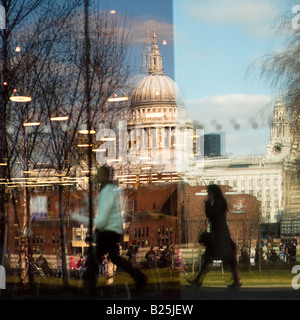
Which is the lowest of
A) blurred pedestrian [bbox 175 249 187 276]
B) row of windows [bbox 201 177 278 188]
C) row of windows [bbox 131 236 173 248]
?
blurred pedestrian [bbox 175 249 187 276]

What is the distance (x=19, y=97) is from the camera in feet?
21.7

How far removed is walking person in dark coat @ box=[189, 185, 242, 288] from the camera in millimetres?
6160

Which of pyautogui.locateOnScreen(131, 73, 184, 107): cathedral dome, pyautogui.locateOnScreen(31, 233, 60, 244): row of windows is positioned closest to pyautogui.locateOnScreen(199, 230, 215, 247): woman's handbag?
pyautogui.locateOnScreen(131, 73, 184, 107): cathedral dome

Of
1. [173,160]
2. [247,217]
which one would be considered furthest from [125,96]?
[247,217]

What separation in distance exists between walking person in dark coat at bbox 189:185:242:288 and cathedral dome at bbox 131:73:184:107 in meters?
0.90

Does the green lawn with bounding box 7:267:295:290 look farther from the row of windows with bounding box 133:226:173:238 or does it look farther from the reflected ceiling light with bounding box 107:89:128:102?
the reflected ceiling light with bounding box 107:89:128:102

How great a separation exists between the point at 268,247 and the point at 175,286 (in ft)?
2.96

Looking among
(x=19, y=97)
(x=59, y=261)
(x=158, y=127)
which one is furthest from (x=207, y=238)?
(x=19, y=97)

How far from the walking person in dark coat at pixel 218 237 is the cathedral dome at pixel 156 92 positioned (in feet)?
2.95

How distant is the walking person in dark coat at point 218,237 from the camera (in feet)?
20.2

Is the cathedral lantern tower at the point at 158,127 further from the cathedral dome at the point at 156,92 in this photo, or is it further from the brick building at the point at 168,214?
the brick building at the point at 168,214

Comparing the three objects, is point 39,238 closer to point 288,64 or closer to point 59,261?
A: point 59,261

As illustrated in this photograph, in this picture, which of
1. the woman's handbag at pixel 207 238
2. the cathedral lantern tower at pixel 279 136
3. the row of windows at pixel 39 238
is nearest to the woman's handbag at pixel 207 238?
the woman's handbag at pixel 207 238

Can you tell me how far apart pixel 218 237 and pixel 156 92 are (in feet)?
4.79
